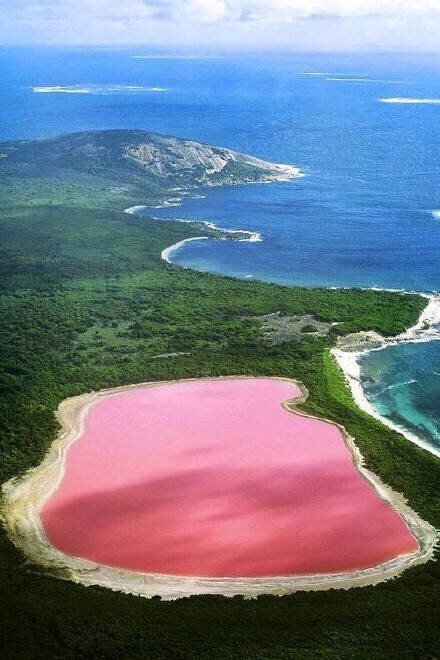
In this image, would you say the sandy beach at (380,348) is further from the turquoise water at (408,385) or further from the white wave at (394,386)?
the white wave at (394,386)

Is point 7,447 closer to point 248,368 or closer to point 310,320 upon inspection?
point 248,368

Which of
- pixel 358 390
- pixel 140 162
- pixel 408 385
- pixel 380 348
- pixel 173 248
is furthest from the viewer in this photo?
pixel 140 162

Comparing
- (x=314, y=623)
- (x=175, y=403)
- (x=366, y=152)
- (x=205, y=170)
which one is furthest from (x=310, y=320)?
(x=366, y=152)

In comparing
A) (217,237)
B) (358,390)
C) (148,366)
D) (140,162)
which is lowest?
(358,390)

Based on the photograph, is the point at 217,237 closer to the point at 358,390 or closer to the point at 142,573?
the point at 358,390

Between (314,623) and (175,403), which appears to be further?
(175,403)

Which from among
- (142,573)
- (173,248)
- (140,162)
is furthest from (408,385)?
(140,162)

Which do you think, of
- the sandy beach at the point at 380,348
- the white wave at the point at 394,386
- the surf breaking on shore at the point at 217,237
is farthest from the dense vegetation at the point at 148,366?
the white wave at the point at 394,386

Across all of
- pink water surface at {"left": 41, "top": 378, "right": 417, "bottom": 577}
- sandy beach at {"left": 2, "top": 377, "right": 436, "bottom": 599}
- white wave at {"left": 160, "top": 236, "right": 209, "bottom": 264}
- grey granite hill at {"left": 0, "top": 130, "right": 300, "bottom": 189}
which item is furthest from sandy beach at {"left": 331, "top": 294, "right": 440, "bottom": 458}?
grey granite hill at {"left": 0, "top": 130, "right": 300, "bottom": 189}
